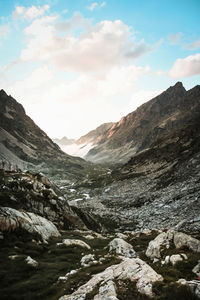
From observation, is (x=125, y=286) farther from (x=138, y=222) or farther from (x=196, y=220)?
(x=138, y=222)

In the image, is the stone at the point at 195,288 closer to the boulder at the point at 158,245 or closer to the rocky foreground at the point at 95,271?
the rocky foreground at the point at 95,271

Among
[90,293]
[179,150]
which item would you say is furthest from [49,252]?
[179,150]

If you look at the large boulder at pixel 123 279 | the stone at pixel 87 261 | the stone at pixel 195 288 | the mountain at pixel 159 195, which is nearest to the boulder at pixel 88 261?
the stone at pixel 87 261

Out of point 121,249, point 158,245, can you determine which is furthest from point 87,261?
point 158,245

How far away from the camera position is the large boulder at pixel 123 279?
1102cm

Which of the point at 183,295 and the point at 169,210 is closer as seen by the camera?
the point at 183,295

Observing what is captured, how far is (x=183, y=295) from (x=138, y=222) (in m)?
39.5

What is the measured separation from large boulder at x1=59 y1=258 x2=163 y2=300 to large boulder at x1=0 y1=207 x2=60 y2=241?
13062mm

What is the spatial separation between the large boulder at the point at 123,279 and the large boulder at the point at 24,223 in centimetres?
1306

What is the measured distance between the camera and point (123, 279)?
1238 cm

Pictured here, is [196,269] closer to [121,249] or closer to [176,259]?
[176,259]

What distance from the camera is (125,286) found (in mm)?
11547

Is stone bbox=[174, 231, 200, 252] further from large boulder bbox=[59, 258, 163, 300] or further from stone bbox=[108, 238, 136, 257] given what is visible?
large boulder bbox=[59, 258, 163, 300]

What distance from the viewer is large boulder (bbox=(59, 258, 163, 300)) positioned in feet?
36.1
